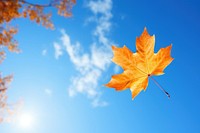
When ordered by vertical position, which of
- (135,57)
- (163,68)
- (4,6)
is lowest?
(163,68)

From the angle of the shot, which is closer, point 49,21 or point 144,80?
point 144,80

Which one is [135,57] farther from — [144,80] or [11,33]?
[11,33]

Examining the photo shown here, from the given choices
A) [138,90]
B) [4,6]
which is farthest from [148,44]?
[4,6]

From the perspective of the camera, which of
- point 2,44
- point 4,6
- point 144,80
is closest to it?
point 144,80

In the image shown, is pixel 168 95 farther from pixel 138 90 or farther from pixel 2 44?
pixel 2 44

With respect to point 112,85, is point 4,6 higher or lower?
higher

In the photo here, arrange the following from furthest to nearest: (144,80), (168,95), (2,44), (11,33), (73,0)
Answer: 1. (73,0)
2. (11,33)
3. (2,44)
4. (144,80)
5. (168,95)

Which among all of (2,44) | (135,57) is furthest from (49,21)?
(135,57)
